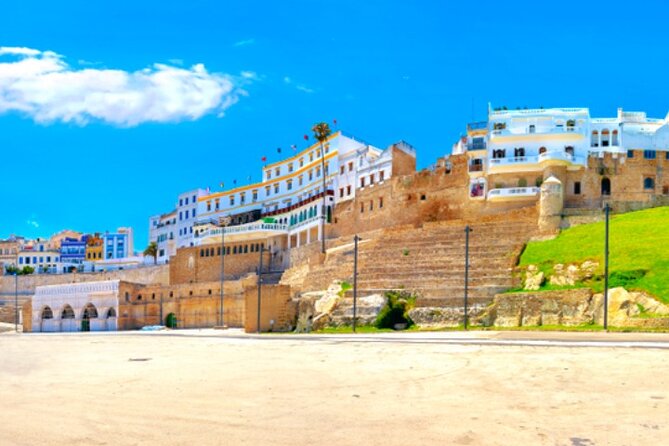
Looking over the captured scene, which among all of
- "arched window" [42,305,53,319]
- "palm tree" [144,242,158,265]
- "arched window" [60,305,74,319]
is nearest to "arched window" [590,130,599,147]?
"arched window" [60,305,74,319]

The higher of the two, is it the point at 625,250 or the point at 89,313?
the point at 625,250

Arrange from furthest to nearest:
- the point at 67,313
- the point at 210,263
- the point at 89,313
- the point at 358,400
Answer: the point at 210,263 → the point at 67,313 → the point at 89,313 → the point at 358,400

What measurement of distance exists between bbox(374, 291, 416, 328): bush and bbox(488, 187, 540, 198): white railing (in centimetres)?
1943

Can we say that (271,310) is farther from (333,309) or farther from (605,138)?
(605,138)

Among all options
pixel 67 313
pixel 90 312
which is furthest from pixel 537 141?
pixel 67 313

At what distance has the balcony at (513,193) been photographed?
59.0m

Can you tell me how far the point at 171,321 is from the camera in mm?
71312

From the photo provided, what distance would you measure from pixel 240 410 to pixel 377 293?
1256 inches

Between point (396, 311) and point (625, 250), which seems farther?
point (396, 311)

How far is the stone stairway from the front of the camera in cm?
4341

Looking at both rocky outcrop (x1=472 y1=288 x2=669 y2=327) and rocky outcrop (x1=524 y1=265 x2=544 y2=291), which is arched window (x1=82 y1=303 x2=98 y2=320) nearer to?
rocky outcrop (x1=472 y1=288 x2=669 y2=327)

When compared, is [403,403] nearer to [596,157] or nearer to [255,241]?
[596,157]

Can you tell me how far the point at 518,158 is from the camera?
6075cm

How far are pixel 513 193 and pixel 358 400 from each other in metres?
47.7
